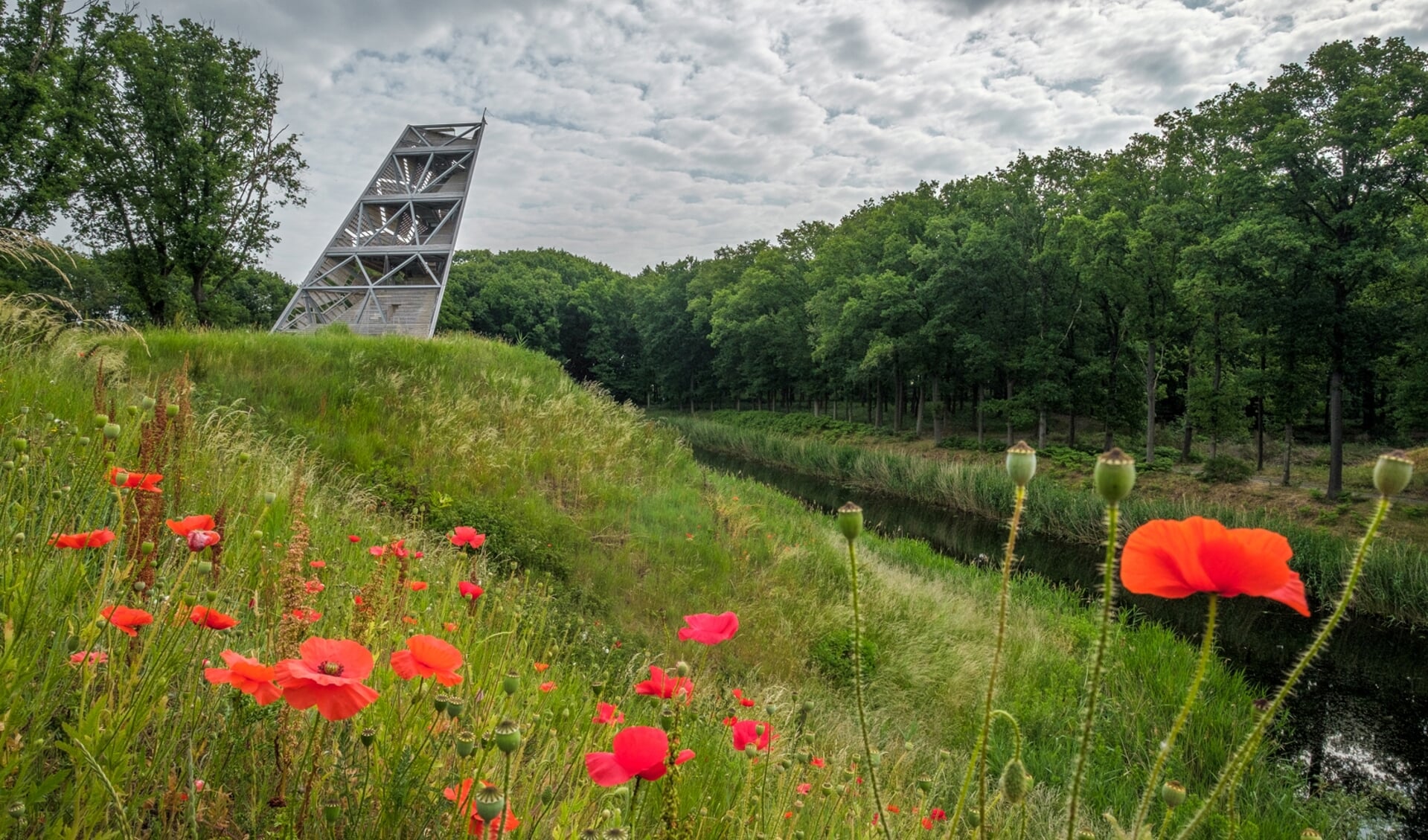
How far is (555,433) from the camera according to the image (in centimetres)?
936

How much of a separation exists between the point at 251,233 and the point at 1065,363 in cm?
2522

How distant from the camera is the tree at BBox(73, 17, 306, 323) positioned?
1373cm

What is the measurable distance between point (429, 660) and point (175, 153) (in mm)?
18538

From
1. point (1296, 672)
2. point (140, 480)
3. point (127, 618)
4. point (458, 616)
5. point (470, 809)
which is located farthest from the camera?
point (458, 616)

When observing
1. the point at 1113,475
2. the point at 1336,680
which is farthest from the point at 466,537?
the point at 1336,680

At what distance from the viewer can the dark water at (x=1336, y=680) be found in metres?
5.86

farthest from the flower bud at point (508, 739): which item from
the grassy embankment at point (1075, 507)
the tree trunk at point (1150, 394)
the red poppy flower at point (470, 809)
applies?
the tree trunk at point (1150, 394)

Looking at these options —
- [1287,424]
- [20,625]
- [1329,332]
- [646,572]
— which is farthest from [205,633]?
[1287,424]

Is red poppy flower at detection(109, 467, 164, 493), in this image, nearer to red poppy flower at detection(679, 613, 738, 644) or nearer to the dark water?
red poppy flower at detection(679, 613, 738, 644)

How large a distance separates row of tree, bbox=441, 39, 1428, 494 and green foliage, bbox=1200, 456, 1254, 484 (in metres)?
1.73

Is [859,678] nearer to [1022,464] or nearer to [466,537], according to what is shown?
[1022,464]

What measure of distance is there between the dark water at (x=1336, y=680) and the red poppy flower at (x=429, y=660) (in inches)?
198

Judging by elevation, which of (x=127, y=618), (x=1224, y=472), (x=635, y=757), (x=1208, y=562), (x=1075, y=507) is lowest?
(x=1075, y=507)

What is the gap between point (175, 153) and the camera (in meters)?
14.1
